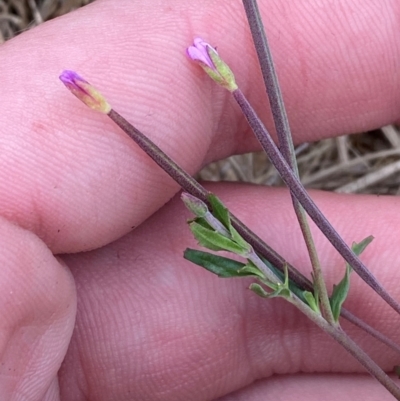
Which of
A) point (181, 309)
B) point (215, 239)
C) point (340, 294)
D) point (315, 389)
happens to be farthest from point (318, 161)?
point (215, 239)

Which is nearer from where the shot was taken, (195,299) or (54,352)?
(54,352)

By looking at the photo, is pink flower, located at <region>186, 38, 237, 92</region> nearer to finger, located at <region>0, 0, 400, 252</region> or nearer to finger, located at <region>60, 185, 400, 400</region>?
finger, located at <region>0, 0, 400, 252</region>

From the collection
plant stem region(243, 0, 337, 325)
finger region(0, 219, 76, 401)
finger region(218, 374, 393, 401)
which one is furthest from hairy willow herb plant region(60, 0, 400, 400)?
finger region(218, 374, 393, 401)

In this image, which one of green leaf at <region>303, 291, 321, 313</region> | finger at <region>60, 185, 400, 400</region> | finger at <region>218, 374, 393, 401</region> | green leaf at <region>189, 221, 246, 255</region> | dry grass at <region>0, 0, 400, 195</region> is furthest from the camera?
dry grass at <region>0, 0, 400, 195</region>

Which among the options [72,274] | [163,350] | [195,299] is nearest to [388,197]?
[195,299]

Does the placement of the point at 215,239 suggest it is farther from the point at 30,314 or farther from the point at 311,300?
the point at 30,314

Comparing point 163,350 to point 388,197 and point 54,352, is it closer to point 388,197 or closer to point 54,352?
point 54,352

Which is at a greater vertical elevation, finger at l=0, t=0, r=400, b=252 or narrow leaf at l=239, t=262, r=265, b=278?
finger at l=0, t=0, r=400, b=252
